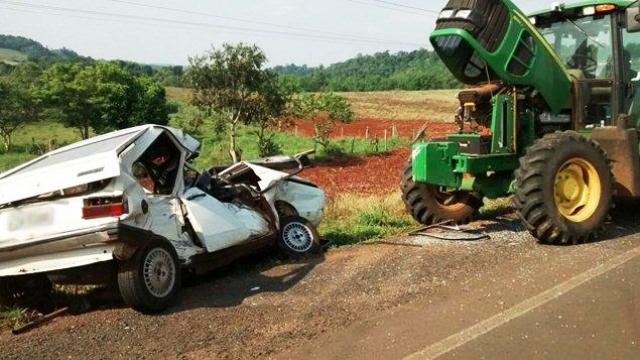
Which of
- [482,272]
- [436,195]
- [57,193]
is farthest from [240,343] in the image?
[436,195]

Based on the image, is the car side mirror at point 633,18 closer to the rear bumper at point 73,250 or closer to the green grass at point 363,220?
the green grass at point 363,220

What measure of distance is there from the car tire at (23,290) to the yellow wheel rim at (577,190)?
574 centimetres

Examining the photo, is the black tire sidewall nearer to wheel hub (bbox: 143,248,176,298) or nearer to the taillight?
wheel hub (bbox: 143,248,176,298)

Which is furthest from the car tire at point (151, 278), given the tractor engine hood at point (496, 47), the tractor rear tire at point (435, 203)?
the tractor engine hood at point (496, 47)

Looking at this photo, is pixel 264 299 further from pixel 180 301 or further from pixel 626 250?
pixel 626 250

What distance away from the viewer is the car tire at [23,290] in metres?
6.07

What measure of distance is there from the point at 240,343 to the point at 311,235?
3.16 meters

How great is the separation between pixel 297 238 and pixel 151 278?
252 cm

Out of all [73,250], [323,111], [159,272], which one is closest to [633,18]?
[159,272]

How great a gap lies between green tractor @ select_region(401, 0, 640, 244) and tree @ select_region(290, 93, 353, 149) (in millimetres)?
Answer: 18829

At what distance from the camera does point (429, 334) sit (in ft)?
15.8

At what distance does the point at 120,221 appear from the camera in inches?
216

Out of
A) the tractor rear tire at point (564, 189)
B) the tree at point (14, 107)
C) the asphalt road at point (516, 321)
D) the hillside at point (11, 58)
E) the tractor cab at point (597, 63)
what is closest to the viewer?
the asphalt road at point (516, 321)

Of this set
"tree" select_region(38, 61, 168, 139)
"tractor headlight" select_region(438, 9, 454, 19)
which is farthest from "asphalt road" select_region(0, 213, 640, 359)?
"tree" select_region(38, 61, 168, 139)
